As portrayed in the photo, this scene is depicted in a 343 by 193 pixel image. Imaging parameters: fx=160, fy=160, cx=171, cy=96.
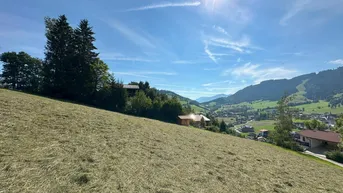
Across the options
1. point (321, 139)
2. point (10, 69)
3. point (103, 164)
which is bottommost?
point (321, 139)

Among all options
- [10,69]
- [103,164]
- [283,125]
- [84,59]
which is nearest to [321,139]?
[283,125]

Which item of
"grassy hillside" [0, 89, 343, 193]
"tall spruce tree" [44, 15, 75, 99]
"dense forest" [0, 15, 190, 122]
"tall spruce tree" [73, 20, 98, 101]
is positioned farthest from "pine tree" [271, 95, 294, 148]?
"tall spruce tree" [44, 15, 75, 99]

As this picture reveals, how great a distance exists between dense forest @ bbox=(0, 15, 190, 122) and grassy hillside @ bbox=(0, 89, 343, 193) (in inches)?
623

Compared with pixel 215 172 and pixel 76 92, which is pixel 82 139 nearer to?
pixel 215 172

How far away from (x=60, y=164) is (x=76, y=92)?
20.8 meters

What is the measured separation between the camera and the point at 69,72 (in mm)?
21656

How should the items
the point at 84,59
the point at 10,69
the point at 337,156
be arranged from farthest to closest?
1. the point at 10,69
2. the point at 84,59
3. the point at 337,156

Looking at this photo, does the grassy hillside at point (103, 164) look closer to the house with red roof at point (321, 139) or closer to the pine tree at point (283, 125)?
the pine tree at point (283, 125)

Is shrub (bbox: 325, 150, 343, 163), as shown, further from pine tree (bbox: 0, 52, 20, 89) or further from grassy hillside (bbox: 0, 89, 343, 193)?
pine tree (bbox: 0, 52, 20, 89)

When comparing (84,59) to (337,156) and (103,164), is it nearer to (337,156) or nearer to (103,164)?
(103,164)

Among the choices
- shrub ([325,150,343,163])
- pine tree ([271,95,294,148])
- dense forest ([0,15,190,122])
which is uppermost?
dense forest ([0,15,190,122])

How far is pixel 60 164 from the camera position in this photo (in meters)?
3.92

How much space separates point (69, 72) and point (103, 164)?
21569 mm

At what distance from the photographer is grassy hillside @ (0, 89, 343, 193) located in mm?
3477
